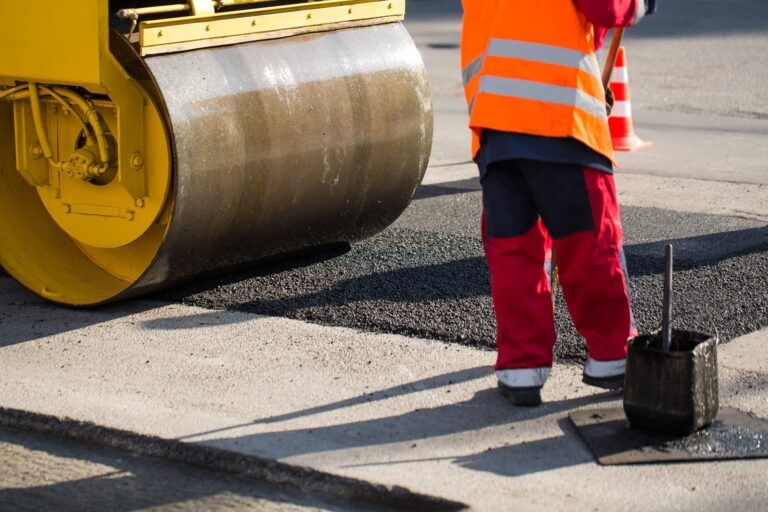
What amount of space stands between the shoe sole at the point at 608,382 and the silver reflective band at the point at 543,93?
83 cm

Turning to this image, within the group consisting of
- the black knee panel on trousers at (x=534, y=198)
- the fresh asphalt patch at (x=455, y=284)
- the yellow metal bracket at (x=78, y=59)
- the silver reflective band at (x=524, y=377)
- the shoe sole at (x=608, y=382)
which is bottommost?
the fresh asphalt patch at (x=455, y=284)

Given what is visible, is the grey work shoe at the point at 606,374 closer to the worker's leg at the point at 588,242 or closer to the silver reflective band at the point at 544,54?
the worker's leg at the point at 588,242

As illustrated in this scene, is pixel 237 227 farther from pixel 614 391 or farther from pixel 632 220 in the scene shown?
pixel 632 220

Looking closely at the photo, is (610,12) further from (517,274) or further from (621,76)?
(621,76)

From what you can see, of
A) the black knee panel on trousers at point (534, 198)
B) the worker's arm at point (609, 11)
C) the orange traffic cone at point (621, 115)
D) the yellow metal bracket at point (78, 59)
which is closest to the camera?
the worker's arm at point (609, 11)

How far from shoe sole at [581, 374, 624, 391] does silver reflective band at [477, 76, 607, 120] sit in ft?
2.73

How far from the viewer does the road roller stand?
4.76 meters

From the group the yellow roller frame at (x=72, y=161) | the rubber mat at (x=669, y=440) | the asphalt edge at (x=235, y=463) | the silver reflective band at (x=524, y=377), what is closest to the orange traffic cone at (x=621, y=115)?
the yellow roller frame at (x=72, y=161)

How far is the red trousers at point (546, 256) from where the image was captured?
3.93 meters

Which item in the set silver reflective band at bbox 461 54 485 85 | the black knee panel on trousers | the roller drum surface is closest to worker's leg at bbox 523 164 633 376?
the black knee panel on trousers

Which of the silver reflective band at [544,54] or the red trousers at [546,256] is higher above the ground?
the silver reflective band at [544,54]

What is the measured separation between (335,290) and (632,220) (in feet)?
6.32

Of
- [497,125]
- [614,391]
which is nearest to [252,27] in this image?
[497,125]

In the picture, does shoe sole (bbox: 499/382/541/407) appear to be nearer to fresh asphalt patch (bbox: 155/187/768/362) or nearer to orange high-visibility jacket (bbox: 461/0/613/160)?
fresh asphalt patch (bbox: 155/187/768/362)
